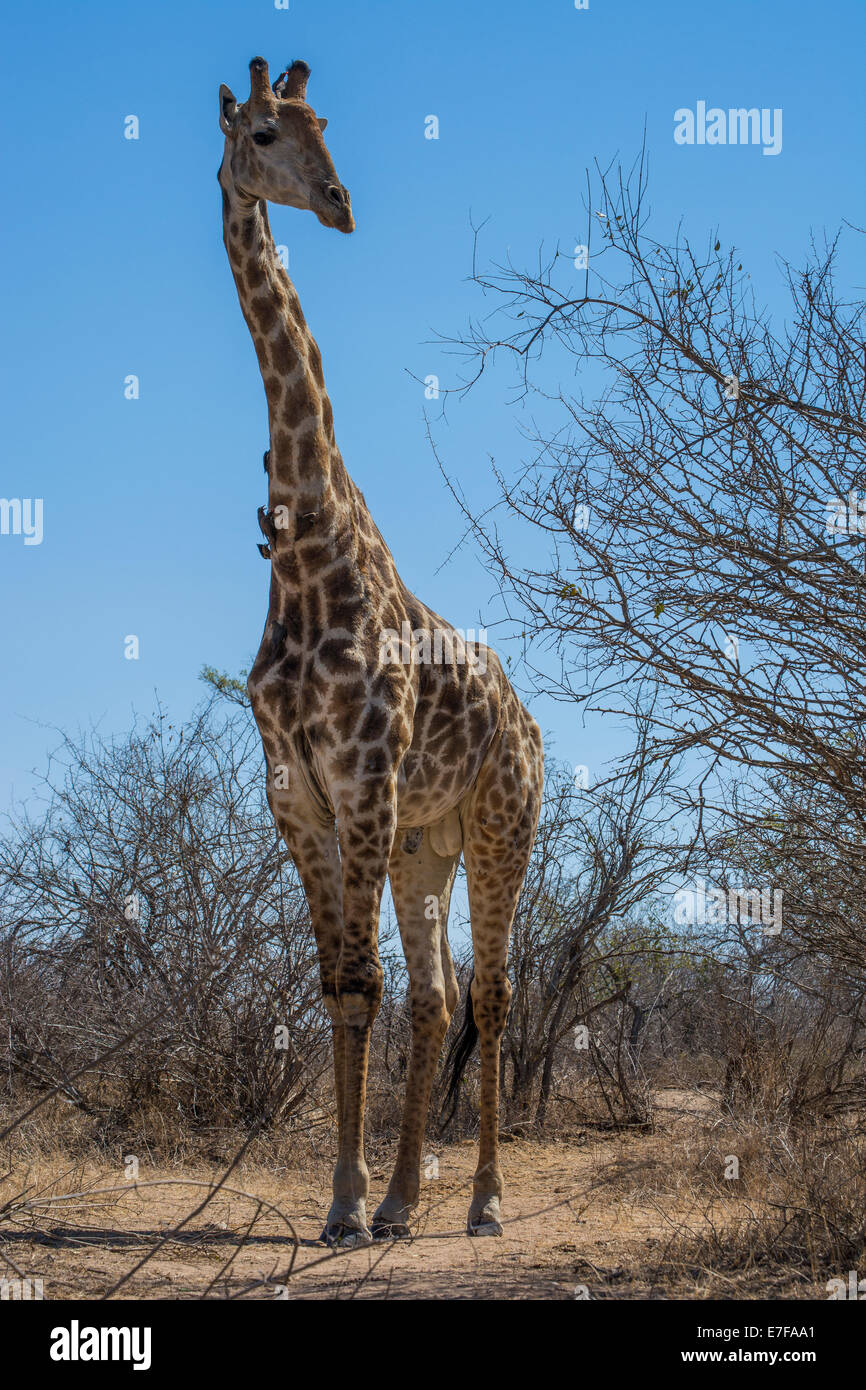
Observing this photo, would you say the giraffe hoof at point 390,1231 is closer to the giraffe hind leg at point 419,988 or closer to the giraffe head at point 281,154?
the giraffe hind leg at point 419,988

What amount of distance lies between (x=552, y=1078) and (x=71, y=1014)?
12.7 ft

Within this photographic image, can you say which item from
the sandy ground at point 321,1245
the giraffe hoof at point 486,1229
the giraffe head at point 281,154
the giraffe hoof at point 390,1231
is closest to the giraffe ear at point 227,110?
the giraffe head at point 281,154

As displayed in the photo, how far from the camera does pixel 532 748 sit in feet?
24.9

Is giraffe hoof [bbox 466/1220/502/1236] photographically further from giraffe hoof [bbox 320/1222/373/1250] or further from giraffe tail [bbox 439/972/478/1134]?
giraffe tail [bbox 439/972/478/1134]

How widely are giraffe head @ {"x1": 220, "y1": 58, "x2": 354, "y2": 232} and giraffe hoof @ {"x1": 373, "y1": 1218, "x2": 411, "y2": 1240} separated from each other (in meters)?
4.28

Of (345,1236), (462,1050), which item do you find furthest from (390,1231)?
(462,1050)

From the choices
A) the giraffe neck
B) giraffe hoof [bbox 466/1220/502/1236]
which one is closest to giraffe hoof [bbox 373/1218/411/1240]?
giraffe hoof [bbox 466/1220/502/1236]

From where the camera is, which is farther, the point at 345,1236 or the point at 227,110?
the point at 227,110

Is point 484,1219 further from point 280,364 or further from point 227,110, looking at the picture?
point 227,110

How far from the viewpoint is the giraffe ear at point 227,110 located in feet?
19.0

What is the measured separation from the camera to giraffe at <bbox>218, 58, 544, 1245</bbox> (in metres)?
5.39

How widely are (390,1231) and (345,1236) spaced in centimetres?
57

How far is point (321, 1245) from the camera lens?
5.02 meters
